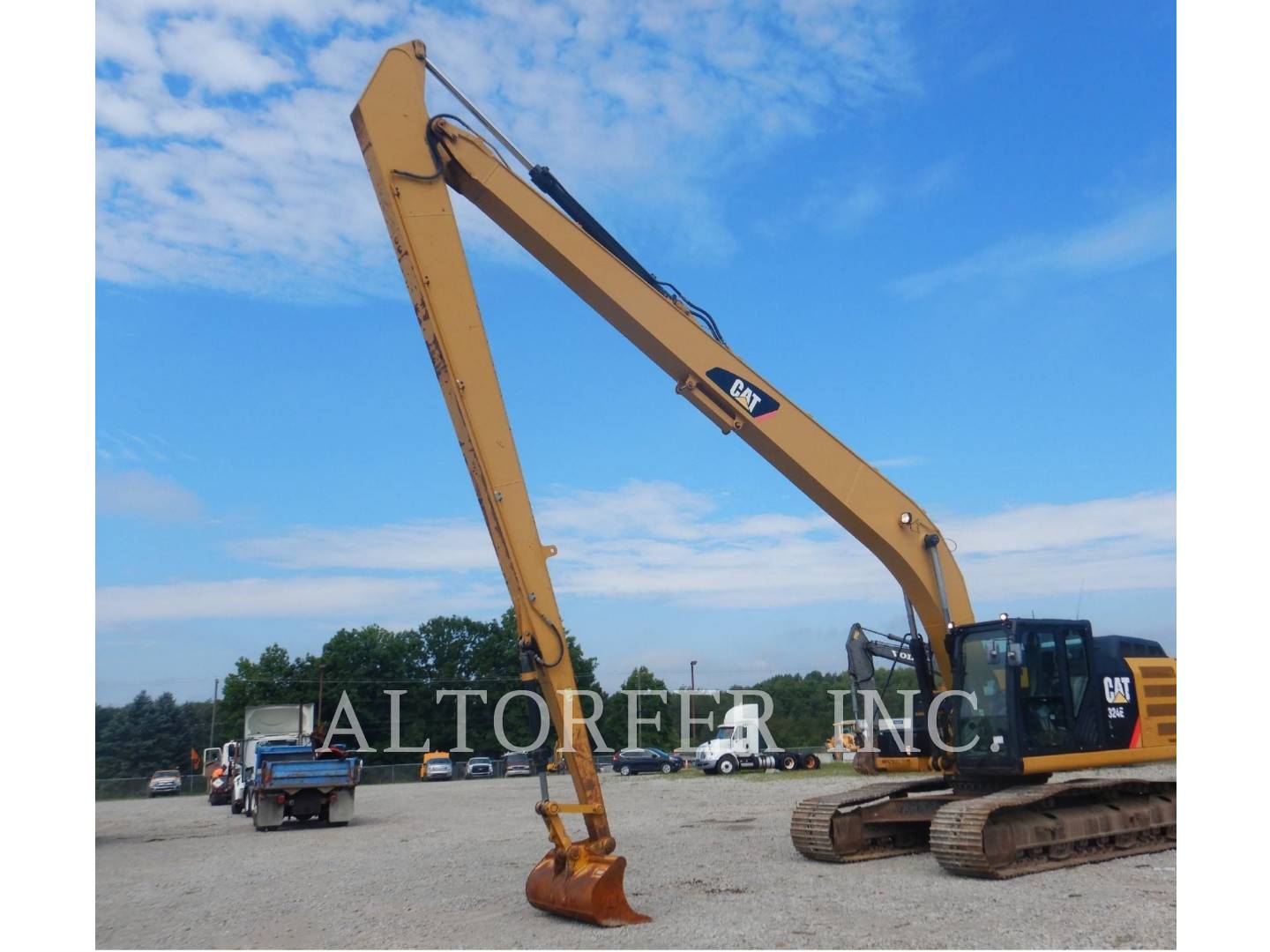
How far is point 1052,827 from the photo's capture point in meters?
10.8

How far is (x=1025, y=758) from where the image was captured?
10.8 meters

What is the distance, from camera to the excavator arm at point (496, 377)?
8.59m

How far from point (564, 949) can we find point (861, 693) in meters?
6.32

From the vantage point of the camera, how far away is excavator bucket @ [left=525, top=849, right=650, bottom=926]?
26.8 feet

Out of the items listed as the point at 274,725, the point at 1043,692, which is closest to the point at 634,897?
the point at 1043,692

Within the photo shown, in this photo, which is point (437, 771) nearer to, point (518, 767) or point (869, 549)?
point (518, 767)

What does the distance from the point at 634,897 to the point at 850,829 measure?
308 cm

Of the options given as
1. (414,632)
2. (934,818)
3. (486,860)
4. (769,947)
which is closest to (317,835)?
(486,860)

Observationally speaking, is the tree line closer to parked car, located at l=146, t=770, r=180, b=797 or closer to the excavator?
parked car, located at l=146, t=770, r=180, b=797

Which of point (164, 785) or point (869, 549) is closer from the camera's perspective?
point (869, 549)

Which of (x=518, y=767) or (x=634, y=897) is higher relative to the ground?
(x=634, y=897)

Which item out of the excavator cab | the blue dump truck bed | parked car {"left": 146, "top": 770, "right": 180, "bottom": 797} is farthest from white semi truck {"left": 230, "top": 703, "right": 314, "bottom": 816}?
the excavator cab

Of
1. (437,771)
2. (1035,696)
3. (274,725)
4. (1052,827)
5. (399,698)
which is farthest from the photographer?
(399,698)

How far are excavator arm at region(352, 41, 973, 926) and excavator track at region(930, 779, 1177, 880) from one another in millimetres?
3054
